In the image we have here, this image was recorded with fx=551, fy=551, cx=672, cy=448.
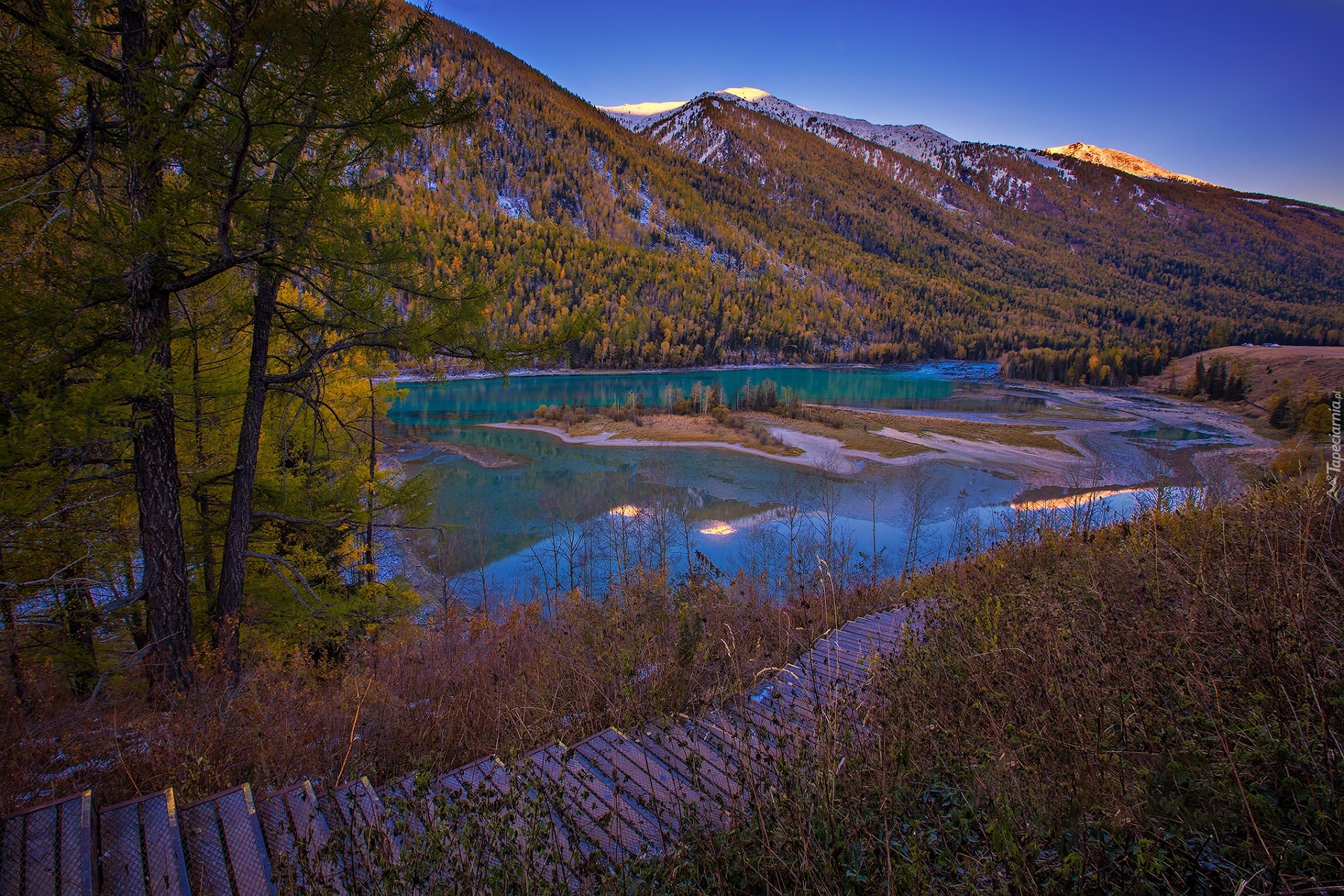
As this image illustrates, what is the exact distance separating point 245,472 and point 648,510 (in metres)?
16.0

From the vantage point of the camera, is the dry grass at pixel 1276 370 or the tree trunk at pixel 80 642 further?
the dry grass at pixel 1276 370

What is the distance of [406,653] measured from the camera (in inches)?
255

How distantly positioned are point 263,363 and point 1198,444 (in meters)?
46.2

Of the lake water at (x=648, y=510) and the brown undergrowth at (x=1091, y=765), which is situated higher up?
the brown undergrowth at (x=1091, y=765)

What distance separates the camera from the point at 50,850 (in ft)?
6.77

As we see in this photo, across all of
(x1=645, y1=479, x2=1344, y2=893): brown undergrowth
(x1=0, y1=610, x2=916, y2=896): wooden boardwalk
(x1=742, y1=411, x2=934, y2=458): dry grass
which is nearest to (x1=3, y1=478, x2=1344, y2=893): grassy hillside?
(x1=645, y1=479, x2=1344, y2=893): brown undergrowth

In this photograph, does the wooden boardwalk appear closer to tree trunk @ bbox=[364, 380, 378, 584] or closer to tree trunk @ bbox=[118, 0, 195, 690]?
tree trunk @ bbox=[118, 0, 195, 690]

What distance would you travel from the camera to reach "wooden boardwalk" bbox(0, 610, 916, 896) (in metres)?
1.73

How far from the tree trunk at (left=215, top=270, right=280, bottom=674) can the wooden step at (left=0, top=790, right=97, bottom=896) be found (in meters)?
3.33

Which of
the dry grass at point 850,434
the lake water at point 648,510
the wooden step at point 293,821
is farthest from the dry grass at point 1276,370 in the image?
the wooden step at point 293,821

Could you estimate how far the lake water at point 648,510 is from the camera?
1593 centimetres

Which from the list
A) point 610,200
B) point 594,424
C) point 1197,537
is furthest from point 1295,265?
point 1197,537

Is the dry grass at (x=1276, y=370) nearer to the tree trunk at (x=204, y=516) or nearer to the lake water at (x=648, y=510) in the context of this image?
the lake water at (x=648, y=510)

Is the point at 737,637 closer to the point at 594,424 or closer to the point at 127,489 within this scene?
the point at 127,489
